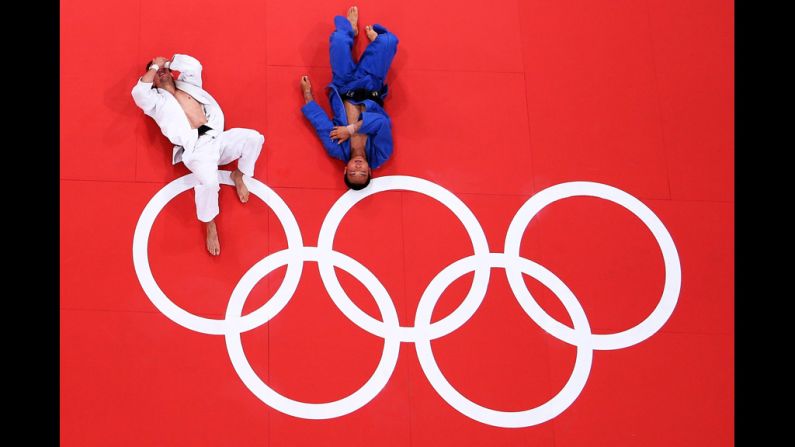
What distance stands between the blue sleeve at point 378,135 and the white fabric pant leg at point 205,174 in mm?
875

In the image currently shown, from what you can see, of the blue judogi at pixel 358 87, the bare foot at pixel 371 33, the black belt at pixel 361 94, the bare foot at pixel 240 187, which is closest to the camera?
the bare foot at pixel 240 187

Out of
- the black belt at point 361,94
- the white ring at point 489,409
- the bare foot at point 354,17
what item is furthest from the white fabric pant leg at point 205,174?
the white ring at point 489,409

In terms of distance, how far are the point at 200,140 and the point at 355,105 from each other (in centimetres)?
96

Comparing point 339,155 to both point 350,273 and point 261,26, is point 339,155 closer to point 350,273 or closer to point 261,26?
point 350,273

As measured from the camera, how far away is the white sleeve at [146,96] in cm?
450

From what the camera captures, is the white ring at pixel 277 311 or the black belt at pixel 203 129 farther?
the black belt at pixel 203 129

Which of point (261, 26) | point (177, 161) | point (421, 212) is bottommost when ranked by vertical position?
point (421, 212)

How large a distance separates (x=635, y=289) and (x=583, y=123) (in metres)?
1.11

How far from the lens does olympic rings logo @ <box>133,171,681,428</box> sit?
4445mm

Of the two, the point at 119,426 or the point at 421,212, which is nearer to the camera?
the point at 119,426

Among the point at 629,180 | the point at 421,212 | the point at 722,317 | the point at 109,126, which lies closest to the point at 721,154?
the point at 629,180

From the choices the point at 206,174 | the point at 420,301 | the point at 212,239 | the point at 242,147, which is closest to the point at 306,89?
the point at 242,147

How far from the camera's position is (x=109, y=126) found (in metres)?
4.70

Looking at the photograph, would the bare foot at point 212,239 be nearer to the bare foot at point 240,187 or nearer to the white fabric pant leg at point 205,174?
the white fabric pant leg at point 205,174
